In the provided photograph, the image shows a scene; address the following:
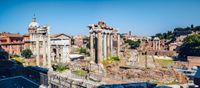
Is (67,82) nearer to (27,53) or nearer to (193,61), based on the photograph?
(193,61)

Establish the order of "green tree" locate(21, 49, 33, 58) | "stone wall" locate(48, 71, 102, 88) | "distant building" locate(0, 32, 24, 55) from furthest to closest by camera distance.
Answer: "distant building" locate(0, 32, 24, 55) → "green tree" locate(21, 49, 33, 58) → "stone wall" locate(48, 71, 102, 88)

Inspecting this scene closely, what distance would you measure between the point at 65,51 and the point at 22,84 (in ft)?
89.4

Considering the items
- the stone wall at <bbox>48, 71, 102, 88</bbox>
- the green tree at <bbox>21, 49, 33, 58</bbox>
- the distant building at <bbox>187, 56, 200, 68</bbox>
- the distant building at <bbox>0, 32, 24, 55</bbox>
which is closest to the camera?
the stone wall at <bbox>48, 71, 102, 88</bbox>

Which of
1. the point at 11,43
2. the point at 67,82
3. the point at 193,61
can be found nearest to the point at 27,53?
the point at 11,43

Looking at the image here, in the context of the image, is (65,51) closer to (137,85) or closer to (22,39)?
(22,39)

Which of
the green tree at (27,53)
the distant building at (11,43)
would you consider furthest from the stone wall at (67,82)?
the distant building at (11,43)

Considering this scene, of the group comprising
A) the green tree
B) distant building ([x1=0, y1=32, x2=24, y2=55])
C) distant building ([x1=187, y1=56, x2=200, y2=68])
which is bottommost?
distant building ([x1=187, y1=56, x2=200, y2=68])

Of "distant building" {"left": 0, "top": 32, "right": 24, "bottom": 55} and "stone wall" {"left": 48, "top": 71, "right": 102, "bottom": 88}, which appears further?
"distant building" {"left": 0, "top": 32, "right": 24, "bottom": 55}

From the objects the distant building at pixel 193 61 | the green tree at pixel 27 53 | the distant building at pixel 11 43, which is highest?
the distant building at pixel 11 43

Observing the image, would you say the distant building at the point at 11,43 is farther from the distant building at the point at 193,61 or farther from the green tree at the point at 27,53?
the distant building at the point at 193,61

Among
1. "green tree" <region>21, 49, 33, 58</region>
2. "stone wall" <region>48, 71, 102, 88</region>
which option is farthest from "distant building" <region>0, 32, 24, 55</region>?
"stone wall" <region>48, 71, 102, 88</region>

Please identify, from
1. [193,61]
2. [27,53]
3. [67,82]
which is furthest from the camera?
[27,53]

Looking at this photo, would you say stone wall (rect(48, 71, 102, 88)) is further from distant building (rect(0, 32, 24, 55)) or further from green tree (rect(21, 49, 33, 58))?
distant building (rect(0, 32, 24, 55))

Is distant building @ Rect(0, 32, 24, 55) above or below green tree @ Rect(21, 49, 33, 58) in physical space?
above
